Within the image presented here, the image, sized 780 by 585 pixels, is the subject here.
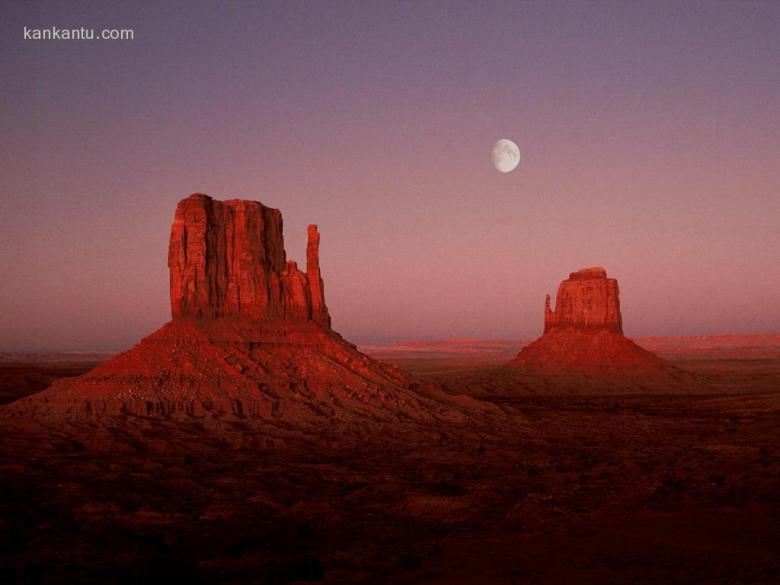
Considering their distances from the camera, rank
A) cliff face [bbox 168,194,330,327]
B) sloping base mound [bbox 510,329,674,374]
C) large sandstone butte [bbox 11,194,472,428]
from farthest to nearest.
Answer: sloping base mound [bbox 510,329,674,374] → cliff face [bbox 168,194,330,327] → large sandstone butte [bbox 11,194,472,428]

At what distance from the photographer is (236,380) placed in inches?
1896

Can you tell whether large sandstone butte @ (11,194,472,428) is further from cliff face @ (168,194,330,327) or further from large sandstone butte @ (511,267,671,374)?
large sandstone butte @ (511,267,671,374)

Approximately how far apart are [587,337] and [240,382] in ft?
285

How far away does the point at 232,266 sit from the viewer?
182 feet

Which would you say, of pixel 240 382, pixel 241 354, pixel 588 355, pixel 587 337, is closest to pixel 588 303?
pixel 587 337

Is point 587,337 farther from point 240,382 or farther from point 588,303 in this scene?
point 240,382

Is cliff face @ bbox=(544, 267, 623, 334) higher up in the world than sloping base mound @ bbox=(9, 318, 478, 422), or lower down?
higher up

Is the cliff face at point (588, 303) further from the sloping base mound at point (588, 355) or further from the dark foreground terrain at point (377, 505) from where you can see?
the dark foreground terrain at point (377, 505)

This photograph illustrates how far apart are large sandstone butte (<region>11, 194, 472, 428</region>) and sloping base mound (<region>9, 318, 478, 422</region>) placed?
0.26ft

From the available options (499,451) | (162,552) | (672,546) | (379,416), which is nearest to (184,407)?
(379,416)

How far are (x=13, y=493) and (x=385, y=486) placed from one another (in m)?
14.5

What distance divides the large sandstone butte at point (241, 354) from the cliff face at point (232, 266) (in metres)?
0.08

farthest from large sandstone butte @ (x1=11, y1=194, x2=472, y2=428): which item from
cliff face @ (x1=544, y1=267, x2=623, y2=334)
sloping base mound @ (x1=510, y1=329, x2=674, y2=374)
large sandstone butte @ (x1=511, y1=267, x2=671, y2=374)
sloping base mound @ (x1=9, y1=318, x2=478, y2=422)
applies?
cliff face @ (x1=544, y1=267, x2=623, y2=334)

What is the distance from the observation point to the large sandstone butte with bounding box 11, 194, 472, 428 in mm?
45875
